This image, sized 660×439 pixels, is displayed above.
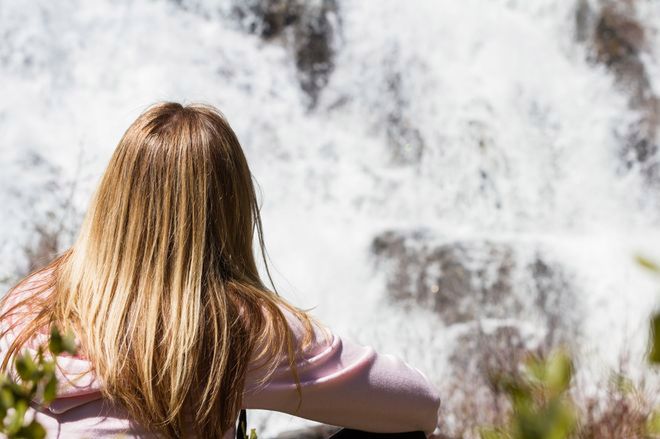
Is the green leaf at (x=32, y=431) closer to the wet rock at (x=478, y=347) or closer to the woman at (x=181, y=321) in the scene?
the woman at (x=181, y=321)

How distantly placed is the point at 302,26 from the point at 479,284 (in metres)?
3.35

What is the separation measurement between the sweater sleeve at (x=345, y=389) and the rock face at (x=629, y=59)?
6511 mm

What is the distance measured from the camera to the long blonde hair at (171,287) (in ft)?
5.84

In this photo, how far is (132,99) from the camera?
7.60 m

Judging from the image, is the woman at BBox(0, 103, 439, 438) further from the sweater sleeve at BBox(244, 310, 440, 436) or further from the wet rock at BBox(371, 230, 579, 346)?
the wet rock at BBox(371, 230, 579, 346)

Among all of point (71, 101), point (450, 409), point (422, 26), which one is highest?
point (422, 26)

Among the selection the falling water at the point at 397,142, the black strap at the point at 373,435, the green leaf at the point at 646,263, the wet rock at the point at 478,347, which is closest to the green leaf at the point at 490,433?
the green leaf at the point at 646,263

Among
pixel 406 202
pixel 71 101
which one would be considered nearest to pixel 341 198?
pixel 406 202

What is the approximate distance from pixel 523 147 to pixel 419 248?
1696 mm

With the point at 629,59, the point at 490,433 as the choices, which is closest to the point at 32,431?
the point at 490,433


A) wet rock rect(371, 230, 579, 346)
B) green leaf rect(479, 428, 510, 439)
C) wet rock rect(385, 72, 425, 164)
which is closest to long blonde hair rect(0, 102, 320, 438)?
green leaf rect(479, 428, 510, 439)

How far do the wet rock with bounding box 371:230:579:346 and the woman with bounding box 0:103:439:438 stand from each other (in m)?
4.49

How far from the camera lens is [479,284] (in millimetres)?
6621

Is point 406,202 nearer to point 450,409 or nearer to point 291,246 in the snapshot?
point 291,246
